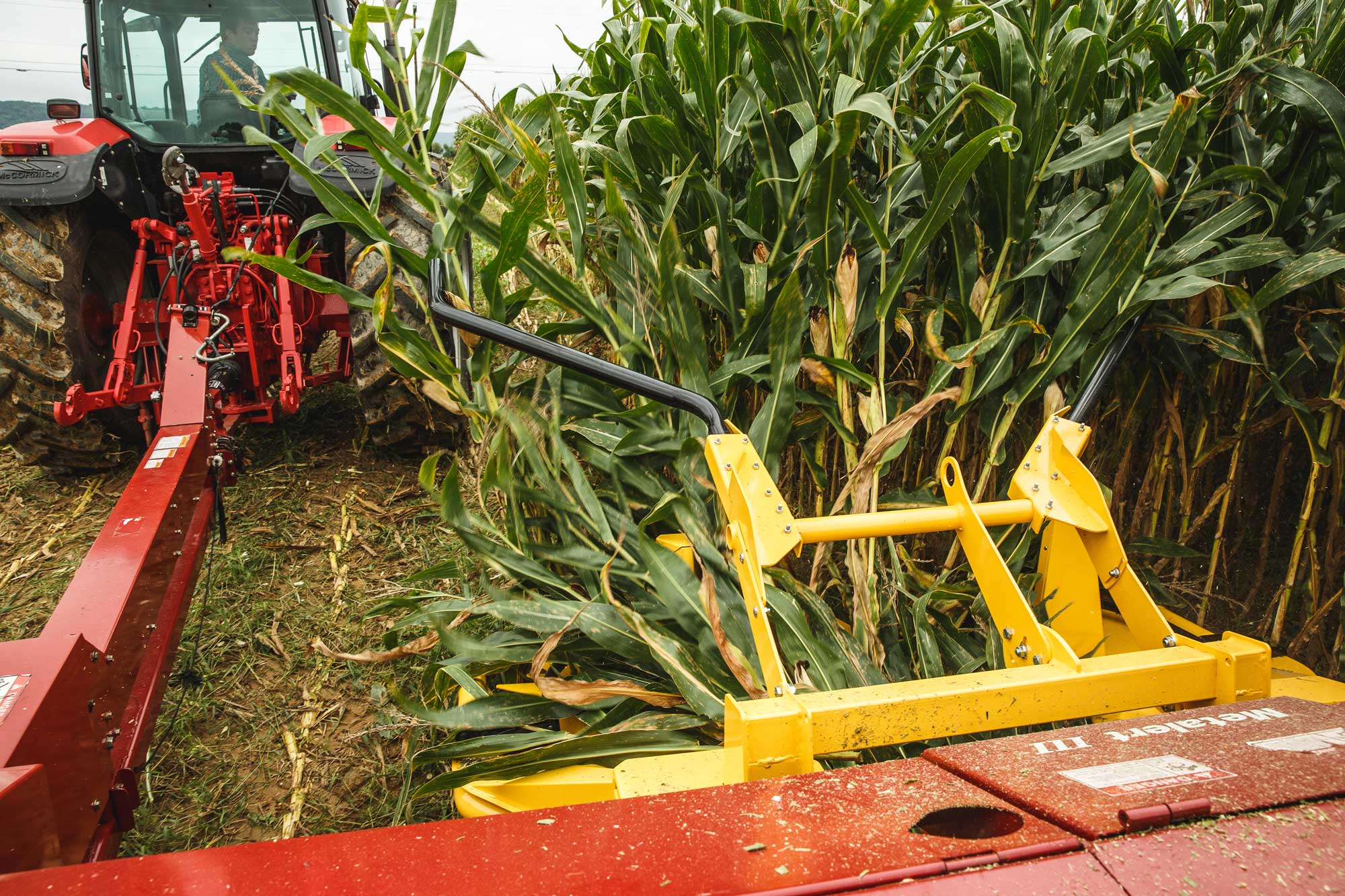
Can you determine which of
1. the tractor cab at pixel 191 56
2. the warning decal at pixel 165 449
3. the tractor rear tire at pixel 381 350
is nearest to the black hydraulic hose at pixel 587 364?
the warning decal at pixel 165 449

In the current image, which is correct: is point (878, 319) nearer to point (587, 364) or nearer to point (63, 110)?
point (587, 364)

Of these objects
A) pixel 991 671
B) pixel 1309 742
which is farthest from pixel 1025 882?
pixel 991 671

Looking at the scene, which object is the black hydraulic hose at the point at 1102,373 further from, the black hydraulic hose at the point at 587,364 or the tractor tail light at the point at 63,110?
the tractor tail light at the point at 63,110

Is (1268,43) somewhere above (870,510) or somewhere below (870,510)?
above

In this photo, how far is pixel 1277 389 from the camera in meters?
1.69

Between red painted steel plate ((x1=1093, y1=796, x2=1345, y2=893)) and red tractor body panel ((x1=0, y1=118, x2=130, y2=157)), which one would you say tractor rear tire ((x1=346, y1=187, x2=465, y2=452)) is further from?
red painted steel plate ((x1=1093, y1=796, x2=1345, y2=893))

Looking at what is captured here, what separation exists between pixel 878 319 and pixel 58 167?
2.94m

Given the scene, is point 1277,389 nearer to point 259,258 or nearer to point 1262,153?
point 1262,153

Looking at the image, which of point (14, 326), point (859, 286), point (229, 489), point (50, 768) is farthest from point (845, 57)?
point (14, 326)

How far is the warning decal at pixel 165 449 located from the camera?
1875 millimetres

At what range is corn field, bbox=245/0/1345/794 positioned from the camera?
1613 millimetres

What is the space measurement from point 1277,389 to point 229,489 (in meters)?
3.49

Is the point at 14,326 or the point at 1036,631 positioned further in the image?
the point at 14,326

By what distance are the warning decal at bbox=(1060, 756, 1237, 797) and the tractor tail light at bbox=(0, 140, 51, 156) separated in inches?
144
